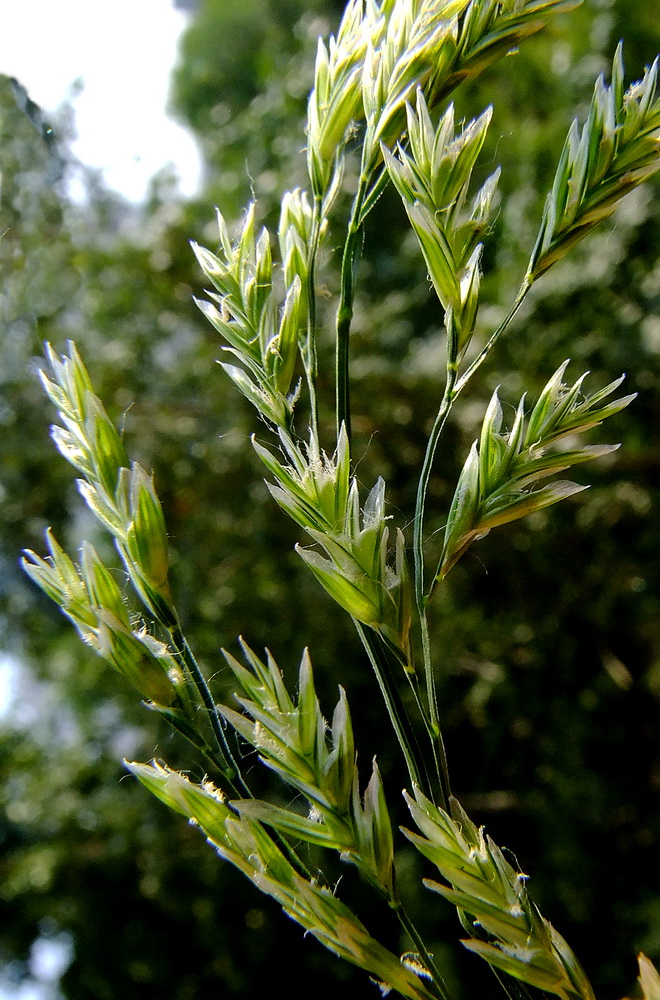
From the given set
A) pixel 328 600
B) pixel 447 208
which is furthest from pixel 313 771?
pixel 328 600

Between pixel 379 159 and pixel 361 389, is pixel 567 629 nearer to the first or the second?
pixel 361 389

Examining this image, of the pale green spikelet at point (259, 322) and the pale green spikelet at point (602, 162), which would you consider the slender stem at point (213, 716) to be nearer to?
the pale green spikelet at point (259, 322)

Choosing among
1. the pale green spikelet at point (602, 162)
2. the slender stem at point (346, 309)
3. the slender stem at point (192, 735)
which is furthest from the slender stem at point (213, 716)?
the pale green spikelet at point (602, 162)

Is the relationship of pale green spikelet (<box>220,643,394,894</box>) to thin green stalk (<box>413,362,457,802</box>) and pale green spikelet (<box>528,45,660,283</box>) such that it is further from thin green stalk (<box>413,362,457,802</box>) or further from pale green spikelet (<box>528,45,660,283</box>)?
pale green spikelet (<box>528,45,660,283</box>)

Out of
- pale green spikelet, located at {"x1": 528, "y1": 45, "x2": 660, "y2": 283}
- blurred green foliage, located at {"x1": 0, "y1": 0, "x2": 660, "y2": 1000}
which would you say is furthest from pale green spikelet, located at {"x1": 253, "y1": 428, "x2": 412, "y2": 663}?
blurred green foliage, located at {"x1": 0, "y1": 0, "x2": 660, "y2": 1000}

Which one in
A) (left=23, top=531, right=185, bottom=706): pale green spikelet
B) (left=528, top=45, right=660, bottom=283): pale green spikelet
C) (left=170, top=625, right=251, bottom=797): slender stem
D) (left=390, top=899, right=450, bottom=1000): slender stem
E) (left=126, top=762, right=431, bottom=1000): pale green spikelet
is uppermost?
(left=528, top=45, right=660, bottom=283): pale green spikelet

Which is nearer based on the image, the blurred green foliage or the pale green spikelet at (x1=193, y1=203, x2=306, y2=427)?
A: the pale green spikelet at (x1=193, y1=203, x2=306, y2=427)

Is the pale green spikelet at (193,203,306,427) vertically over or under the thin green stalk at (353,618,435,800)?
over

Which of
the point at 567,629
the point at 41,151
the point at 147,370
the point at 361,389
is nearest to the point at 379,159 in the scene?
the point at 41,151
